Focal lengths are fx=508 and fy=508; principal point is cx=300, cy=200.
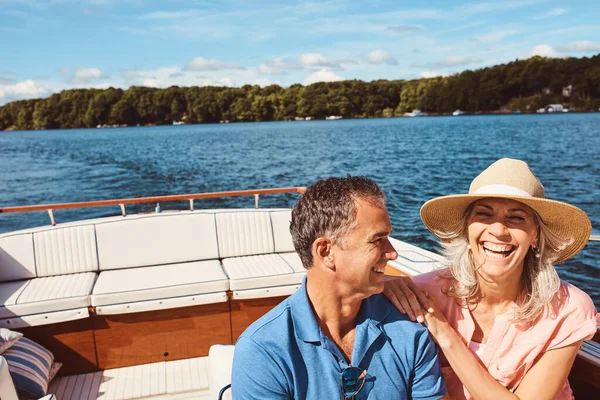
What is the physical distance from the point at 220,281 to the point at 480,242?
191 cm

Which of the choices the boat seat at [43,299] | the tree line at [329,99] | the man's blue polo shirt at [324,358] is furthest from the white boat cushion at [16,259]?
the tree line at [329,99]

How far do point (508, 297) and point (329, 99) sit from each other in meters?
61.6

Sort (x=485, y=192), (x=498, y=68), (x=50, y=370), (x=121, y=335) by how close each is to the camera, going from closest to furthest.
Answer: (x=485, y=192), (x=50, y=370), (x=121, y=335), (x=498, y=68)

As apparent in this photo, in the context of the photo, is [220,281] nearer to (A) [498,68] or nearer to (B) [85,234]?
(B) [85,234]

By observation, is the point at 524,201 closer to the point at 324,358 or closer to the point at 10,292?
the point at 324,358

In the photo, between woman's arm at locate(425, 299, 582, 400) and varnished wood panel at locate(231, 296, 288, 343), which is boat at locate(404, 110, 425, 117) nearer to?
varnished wood panel at locate(231, 296, 288, 343)

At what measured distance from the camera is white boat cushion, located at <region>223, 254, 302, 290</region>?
3084mm

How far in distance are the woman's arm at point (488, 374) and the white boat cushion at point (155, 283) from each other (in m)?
1.93

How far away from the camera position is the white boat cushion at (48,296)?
279 cm

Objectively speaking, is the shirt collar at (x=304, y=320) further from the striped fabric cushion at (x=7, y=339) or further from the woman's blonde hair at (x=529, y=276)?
the striped fabric cushion at (x=7, y=339)

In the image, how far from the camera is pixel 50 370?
9.09 feet

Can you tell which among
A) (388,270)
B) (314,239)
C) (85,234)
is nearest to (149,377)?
(85,234)

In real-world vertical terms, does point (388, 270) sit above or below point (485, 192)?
below

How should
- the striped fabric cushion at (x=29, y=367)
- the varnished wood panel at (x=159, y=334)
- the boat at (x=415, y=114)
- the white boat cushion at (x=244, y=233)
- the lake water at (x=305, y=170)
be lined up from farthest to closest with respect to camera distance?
the boat at (x=415, y=114)
the lake water at (x=305, y=170)
the white boat cushion at (x=244, y=233)
the varnished wood panel at (x=159, y=334)
the striped fabric cushion at (x=29, y=367)
